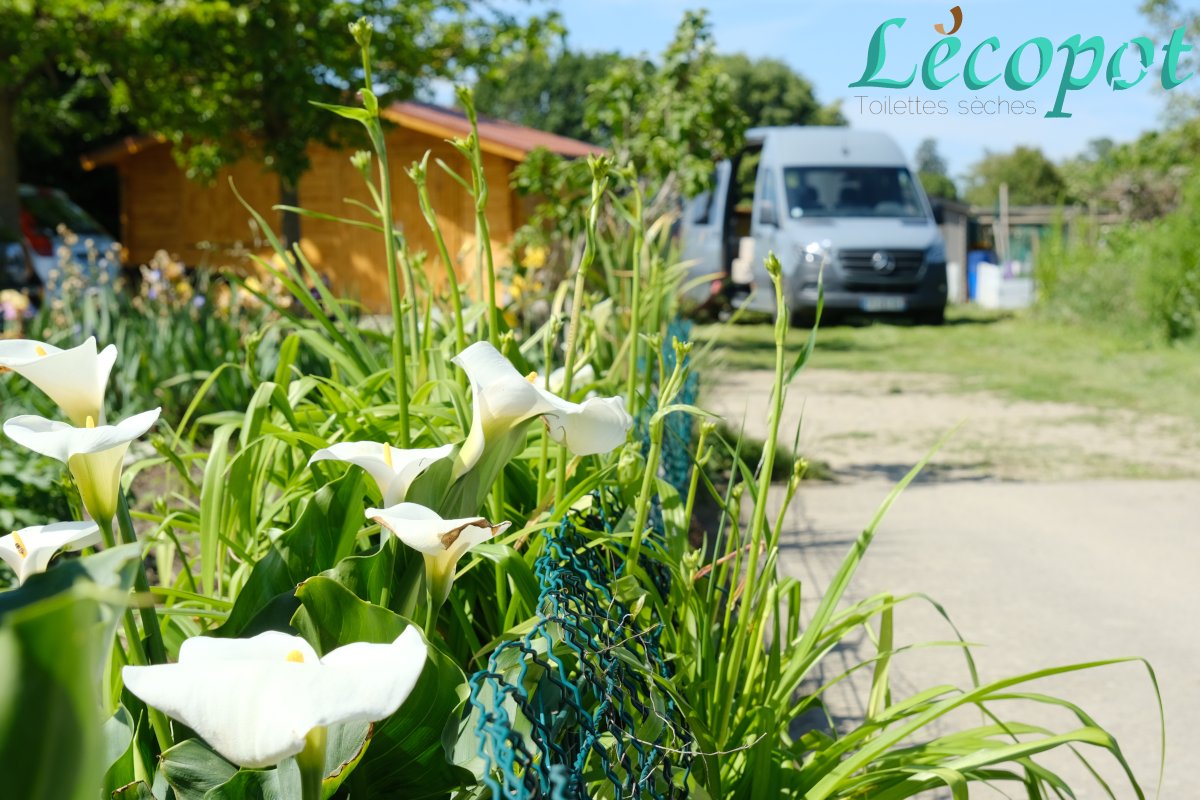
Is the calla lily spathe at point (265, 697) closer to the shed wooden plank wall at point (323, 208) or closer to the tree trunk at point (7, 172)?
the tree trunk at point (7, 172)

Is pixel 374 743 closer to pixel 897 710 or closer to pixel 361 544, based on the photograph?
pixel 361 544

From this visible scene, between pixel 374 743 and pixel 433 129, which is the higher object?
pixel 433 129

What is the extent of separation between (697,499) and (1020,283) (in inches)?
619

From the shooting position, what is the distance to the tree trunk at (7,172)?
11.9 m

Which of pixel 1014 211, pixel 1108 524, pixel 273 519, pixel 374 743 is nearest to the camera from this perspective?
pixel 374 743

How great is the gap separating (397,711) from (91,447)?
1.27 ft

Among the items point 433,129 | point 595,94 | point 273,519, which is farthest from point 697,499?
point 433,129

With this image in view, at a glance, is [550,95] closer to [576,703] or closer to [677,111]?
[677,111]

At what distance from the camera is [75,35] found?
10.2 meters

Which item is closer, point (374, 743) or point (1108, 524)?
point (374, 743)

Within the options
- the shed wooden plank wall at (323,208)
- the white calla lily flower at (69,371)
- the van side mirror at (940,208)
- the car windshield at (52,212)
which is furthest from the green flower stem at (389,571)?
the van side mirror at (940,208)

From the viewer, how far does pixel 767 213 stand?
14.0 meters

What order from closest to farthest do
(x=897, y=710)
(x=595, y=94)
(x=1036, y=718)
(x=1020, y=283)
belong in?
(x=897, y=710) < (x=1036, y=718) < (x=595, y=94) < (x=1020, y=283)

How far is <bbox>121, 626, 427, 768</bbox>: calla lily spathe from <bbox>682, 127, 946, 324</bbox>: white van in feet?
42.2
